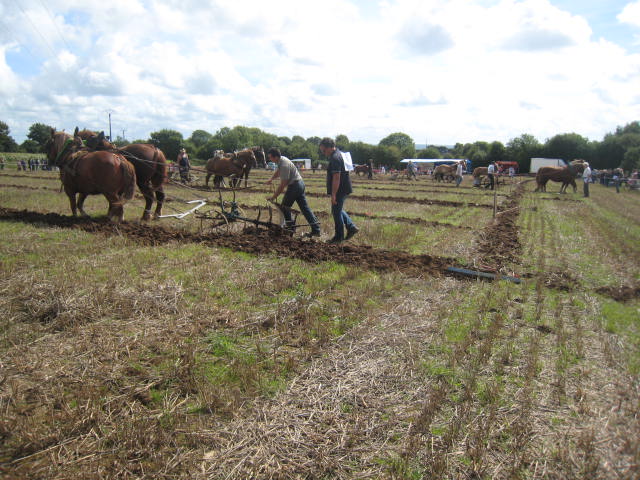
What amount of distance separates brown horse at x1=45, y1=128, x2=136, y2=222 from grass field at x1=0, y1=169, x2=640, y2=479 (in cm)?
235

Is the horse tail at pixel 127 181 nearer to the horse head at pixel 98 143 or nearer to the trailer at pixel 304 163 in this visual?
the horse head at pixel 98 143

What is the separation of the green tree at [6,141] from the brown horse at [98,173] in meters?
92.8

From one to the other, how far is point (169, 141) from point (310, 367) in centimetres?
11174

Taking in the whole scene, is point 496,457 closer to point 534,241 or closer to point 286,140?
Result: point 534,241

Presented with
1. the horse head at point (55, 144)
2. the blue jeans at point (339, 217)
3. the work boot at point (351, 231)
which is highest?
the horse head at point (55, 144)

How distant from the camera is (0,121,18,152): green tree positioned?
273 feet

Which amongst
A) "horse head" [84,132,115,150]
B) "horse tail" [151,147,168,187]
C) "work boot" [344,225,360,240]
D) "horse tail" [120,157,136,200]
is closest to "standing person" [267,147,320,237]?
"work boot" [344,225,360,240]

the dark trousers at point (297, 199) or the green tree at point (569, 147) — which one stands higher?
the green tree at point (569, 147)

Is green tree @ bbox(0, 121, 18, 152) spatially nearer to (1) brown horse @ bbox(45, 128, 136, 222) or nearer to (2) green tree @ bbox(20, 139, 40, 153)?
(2) green tree @ bbox(20, 139, 40, 153)

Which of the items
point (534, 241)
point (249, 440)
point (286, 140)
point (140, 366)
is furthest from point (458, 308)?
point (286, 140)

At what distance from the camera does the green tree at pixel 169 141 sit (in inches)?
3799

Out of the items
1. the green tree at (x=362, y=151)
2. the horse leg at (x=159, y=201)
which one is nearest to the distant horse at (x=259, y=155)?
the horse leg at (x=159, y=201)

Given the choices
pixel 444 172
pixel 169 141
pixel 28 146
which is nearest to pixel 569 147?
pixel 444 172

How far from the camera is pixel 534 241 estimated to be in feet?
30.5
